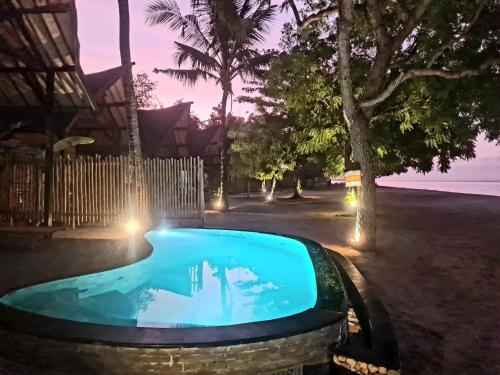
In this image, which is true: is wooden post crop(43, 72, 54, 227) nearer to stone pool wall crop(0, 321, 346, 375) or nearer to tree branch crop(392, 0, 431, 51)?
Result: stone pool wall crop(0, 321, 346, 375)

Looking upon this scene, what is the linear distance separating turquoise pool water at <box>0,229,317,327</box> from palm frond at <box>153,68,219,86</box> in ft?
38.2

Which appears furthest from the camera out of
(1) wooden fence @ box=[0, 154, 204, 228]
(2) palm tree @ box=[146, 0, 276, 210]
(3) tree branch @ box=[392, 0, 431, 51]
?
(2) palm tree @ box=[146, 0, 276, 210]

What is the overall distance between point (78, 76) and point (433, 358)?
9509mm

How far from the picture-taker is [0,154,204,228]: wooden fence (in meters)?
10.4

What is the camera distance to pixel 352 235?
423 inches

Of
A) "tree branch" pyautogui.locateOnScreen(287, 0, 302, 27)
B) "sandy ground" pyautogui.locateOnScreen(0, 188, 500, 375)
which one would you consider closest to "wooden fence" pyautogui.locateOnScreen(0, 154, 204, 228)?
"sandy ground" pyautogui.locateOnScreen(0, 188, 500, 375)

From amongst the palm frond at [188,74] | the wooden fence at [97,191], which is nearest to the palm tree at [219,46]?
the palm frond at [188,74]

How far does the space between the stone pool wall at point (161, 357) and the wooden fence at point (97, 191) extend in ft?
26.0

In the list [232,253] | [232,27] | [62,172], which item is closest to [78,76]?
[62,172]

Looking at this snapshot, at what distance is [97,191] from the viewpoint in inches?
454

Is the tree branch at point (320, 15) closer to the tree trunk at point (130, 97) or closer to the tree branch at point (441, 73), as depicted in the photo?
the tree branch at point (441, 73)

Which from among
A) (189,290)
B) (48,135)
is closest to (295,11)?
(48,135)

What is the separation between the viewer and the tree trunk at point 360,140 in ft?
28.0

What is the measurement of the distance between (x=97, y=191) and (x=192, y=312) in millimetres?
7603
